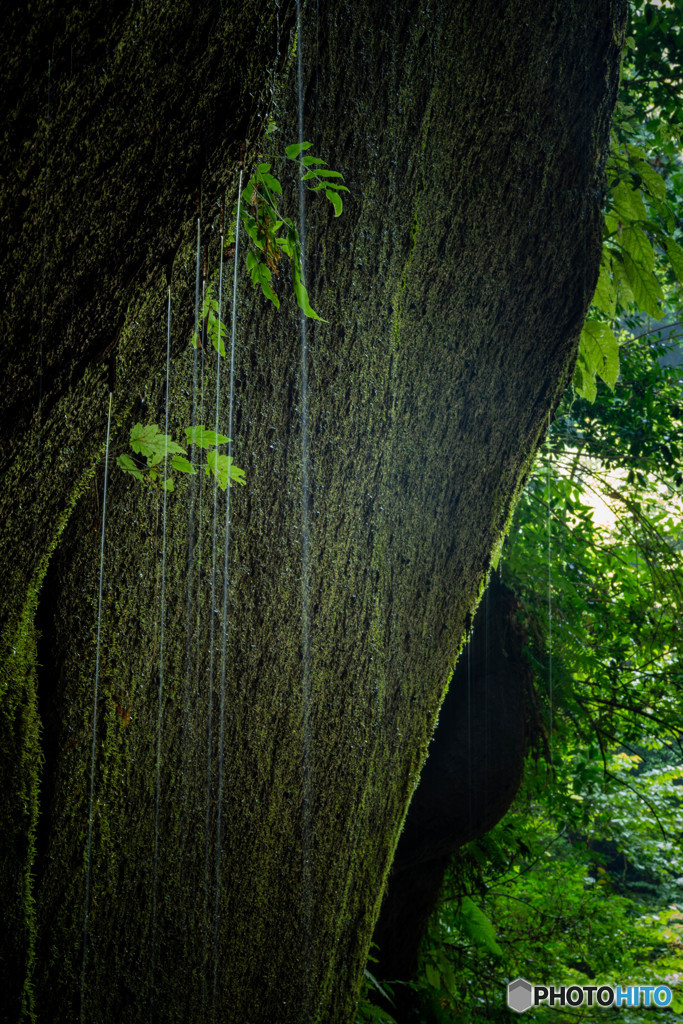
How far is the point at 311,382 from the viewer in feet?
4.77

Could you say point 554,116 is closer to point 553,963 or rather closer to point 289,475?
point 289,475

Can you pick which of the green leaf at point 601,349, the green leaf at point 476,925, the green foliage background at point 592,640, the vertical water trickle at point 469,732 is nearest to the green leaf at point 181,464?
the green leaf at point 601,349

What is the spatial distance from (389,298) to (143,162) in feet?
2.73

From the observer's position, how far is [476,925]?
498cm

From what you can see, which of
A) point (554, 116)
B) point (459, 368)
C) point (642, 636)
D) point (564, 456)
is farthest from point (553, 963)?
point (554, 116)

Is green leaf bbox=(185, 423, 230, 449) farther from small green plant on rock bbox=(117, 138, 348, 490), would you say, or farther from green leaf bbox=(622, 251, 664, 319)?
green leaf bbox=(622, 251, 664, 319)

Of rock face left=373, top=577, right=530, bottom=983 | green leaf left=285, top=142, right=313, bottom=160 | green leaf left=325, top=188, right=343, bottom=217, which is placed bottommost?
rock face left=373, top=577, right=530, bottom=983

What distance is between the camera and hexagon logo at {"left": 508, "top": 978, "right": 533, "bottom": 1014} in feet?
18.7

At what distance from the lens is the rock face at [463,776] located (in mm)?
4523

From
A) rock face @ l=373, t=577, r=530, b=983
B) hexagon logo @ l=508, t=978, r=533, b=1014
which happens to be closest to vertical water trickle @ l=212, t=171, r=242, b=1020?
rock face @ l=373, t=577, r=530, b=983

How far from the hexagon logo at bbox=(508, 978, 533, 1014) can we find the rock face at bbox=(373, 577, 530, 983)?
5.00 feet

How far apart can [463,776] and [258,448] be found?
3888mm

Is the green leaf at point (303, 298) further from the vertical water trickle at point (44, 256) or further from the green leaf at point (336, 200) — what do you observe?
the vertical water trickle at point (44, 256)

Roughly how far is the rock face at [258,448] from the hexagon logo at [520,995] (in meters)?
4.80
